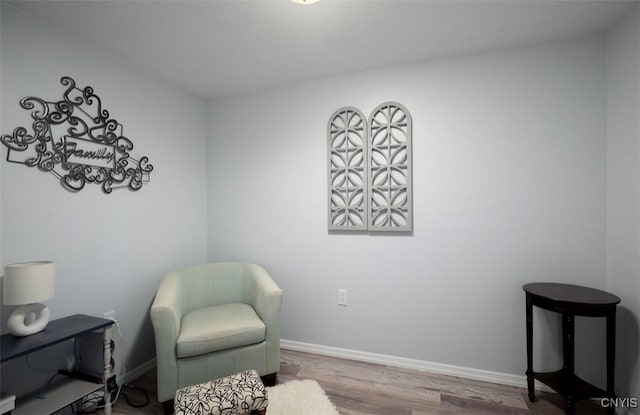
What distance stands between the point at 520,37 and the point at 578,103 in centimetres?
58

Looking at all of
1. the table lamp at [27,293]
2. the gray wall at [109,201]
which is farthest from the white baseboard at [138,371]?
the table lamp at [27,293]

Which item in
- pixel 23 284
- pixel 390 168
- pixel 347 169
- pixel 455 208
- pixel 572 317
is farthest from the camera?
pixel 347 169

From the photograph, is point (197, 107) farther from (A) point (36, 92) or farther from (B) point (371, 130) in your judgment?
(B) point (371, 130)

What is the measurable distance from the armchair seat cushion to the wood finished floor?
45 centimetres

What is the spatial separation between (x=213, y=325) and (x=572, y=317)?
2137 millimetres

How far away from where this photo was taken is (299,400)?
1.88m

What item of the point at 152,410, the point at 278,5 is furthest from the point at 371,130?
the point at 152,410

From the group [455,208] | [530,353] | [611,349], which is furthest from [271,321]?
[611,349]

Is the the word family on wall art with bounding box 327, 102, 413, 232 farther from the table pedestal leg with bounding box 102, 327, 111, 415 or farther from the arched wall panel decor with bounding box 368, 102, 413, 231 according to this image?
the table pedestal leg with bounding box 102, 327, 111, 415

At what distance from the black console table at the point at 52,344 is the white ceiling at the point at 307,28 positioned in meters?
1.76

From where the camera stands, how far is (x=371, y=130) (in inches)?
94.0

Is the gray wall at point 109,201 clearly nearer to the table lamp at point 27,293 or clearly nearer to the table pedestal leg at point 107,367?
the table lamp at point 27,293

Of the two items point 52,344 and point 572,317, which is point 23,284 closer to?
point 52,344

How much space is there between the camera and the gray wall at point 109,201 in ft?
5.32
